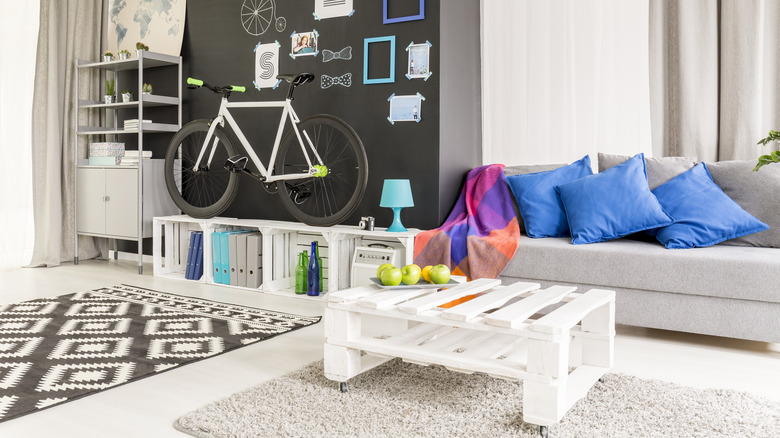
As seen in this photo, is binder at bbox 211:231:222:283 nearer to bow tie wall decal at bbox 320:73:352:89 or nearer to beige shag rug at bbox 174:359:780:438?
bow tie wall decal at bbox 320:73:352:89

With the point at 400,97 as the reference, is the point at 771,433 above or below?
below

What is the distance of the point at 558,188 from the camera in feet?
11.2

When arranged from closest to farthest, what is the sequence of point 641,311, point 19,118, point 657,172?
1. point 641,311
2. point 657,172
3. point 19,118

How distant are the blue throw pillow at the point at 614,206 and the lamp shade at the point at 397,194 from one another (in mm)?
854

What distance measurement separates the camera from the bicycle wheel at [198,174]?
13.8 feet

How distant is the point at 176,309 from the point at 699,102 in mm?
3061

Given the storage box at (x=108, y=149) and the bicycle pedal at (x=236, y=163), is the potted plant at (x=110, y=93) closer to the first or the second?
the storage box at (x=108, y=149)

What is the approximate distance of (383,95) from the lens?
3811 mm

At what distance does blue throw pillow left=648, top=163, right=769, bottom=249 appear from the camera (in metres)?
2.95

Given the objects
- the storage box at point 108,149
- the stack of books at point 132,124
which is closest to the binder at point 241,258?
the stack of books at point 132,124

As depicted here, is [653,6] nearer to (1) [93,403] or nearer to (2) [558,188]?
(2) [558,188]

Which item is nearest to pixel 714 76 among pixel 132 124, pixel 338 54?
pixel 338 54

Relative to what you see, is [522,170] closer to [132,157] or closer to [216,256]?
[216,256]

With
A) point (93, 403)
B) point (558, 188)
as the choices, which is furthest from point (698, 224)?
point (93, 403)
